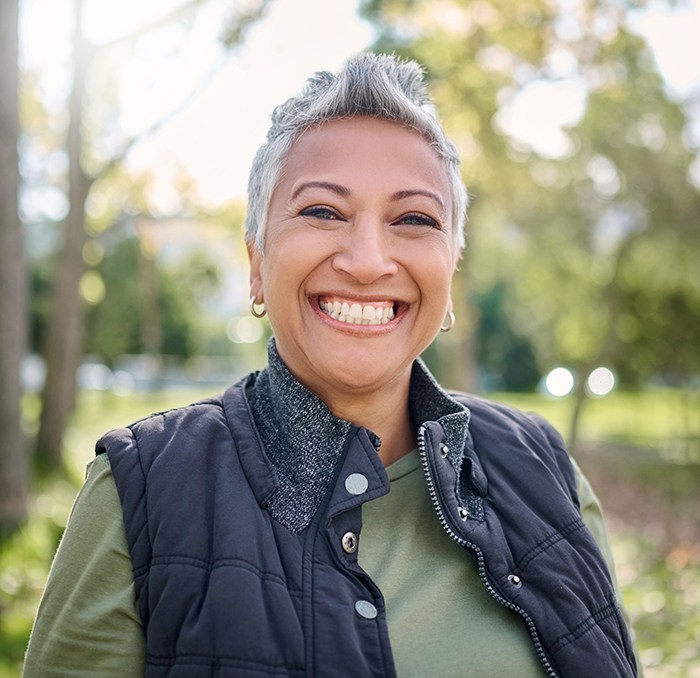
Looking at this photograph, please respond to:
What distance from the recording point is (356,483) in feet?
5.69

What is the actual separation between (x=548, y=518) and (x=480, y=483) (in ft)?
0.54

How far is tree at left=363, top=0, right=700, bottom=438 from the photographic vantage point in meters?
10.2

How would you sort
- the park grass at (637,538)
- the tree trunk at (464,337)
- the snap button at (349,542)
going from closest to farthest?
the snap button at (349,542), the park grass at (637,538), the tree trunk at (464,337)

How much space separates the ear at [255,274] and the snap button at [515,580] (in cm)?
82

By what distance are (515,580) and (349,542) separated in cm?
37

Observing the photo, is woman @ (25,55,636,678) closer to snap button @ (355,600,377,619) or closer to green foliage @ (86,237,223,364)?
snap button @ (355,600,377,619)

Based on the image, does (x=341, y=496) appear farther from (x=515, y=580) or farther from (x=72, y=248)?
(x=72, y=248)

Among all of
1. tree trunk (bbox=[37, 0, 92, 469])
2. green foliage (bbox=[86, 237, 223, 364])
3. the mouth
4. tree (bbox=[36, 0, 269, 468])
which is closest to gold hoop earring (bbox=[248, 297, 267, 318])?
the mouth

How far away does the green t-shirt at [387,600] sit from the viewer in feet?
5.03

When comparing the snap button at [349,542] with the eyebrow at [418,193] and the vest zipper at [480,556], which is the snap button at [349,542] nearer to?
the vest zipper at [480,556]

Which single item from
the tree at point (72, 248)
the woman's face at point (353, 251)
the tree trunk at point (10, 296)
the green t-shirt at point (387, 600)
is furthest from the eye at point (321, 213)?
the tree at point (72, 248)

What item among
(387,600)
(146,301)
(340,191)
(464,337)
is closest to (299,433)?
(387,600)

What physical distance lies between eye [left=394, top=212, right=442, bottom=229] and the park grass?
3574 millimetres

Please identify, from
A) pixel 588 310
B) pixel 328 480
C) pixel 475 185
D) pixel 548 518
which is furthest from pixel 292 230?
pixel 588 310
